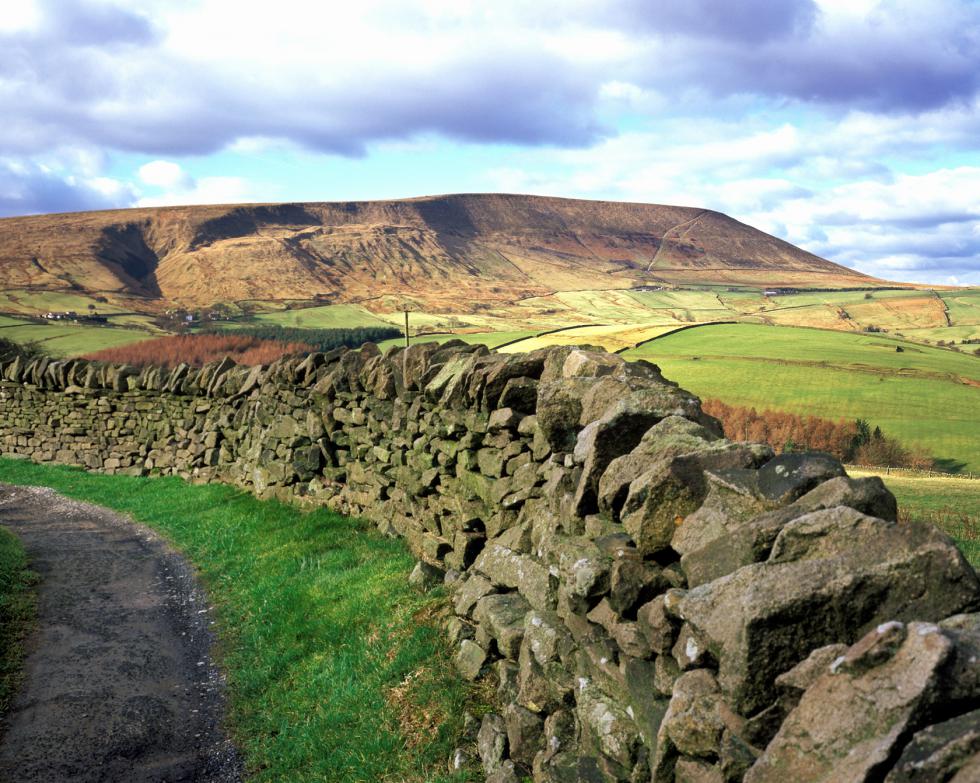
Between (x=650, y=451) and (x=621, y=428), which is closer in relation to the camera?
(x=650, y=451)

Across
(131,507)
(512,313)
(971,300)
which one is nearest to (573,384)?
(131,507)

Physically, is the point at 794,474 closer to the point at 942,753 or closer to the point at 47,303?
the point at 942,753

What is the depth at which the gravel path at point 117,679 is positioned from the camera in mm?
6145

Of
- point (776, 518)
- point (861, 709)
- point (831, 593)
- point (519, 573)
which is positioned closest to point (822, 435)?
point (519, 573)

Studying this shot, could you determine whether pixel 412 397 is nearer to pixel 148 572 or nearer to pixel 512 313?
pixel 148 572

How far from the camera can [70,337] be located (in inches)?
2105

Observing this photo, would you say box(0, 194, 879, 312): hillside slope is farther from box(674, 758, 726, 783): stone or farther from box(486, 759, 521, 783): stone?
box(674, 758, 726, 783): stone

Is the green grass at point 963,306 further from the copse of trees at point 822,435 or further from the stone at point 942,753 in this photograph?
→ the stone at point 942,753

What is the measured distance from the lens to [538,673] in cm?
543

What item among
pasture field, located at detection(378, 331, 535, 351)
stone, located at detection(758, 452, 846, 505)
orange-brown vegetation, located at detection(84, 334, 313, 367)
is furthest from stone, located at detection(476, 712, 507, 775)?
pasture field, located at detection(378, 331, 535, 351)

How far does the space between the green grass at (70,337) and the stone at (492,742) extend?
43.5 meters

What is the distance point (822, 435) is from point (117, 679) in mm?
33581

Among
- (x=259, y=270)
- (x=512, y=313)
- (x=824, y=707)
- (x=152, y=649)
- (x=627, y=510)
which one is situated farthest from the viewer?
(x=259, y=270)

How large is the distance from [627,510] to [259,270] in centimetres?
15801
